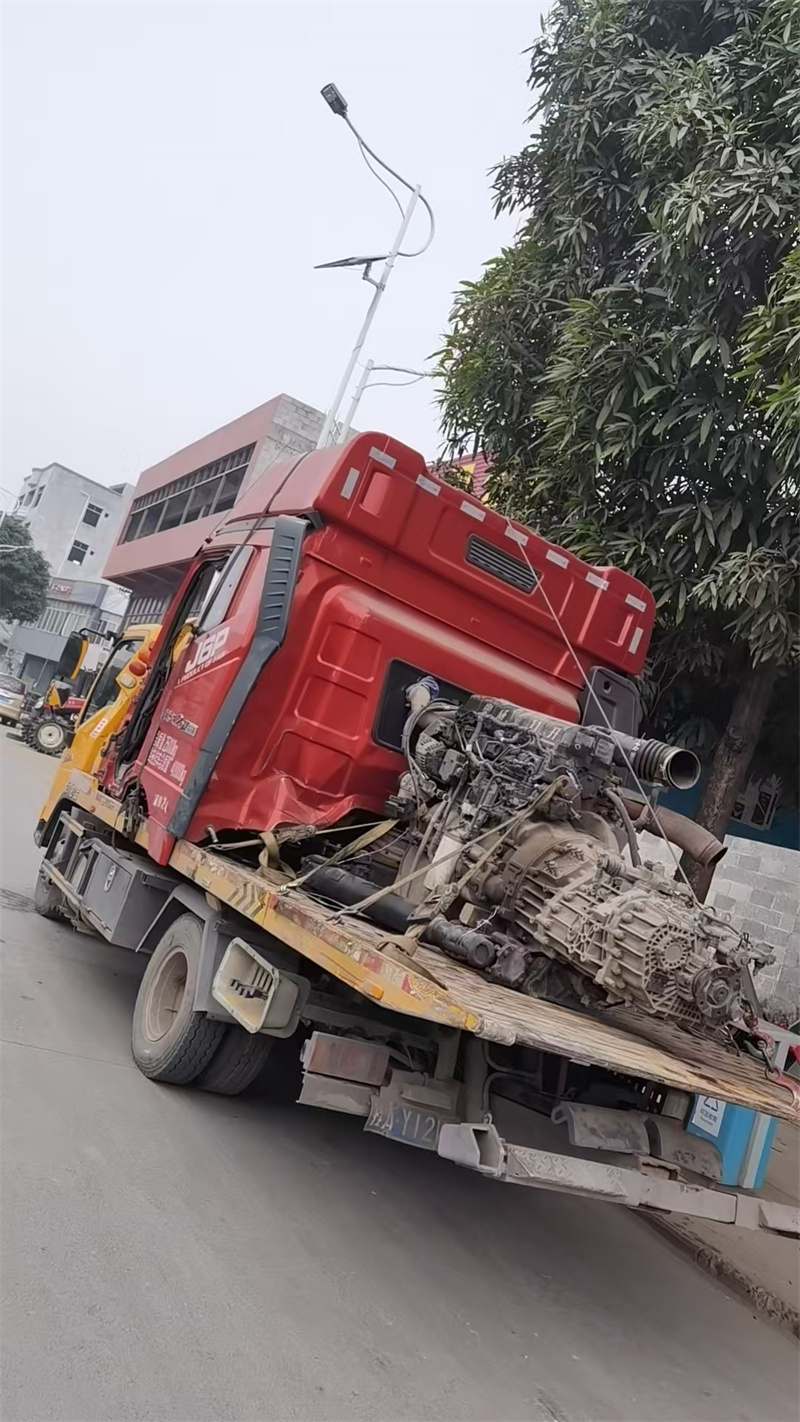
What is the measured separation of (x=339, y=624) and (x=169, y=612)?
5.76ft

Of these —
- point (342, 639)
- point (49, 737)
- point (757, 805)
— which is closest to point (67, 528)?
point (49, 737)

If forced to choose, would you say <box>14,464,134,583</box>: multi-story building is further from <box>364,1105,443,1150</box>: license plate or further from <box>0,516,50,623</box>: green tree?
<box>364,1105,443,1150</box>: license plate

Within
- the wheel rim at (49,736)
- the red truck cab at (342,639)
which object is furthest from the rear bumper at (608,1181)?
the wheel rim at (49,736)

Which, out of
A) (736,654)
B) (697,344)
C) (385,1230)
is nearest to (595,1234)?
(385,1230)

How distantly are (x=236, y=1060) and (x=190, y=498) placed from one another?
2553 cm

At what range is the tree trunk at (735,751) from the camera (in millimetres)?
8352

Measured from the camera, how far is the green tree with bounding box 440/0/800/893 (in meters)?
7.58

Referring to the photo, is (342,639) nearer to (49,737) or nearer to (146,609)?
(49,737)

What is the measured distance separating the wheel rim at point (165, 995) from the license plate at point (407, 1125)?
1.61 metres

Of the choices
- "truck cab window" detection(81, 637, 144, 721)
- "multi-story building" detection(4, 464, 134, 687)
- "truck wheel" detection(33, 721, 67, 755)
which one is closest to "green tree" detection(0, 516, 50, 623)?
"multi-story building" detection(4, 464, 134, 687)

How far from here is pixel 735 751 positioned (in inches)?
335

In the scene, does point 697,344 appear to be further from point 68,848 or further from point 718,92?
point 68,848

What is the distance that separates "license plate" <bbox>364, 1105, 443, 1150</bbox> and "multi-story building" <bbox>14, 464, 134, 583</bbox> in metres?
58.3

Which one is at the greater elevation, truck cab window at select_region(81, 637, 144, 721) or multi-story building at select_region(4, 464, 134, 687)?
multi-story building at select_region(4, 464, 134, 687)
